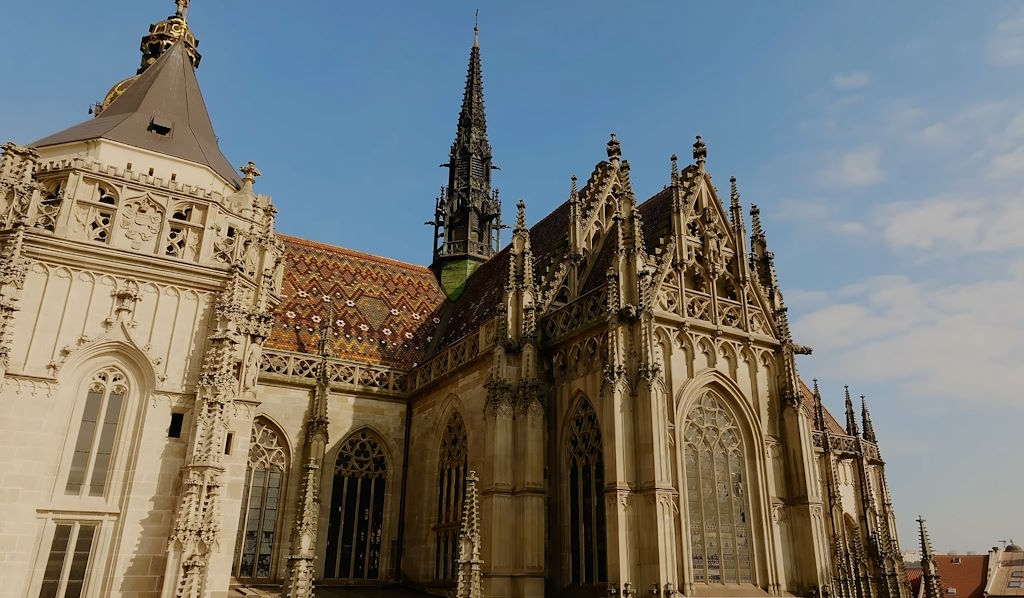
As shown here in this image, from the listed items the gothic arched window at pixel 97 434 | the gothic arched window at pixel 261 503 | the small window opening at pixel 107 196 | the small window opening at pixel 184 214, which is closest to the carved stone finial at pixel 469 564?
the gothic arched window at pixel 97 434

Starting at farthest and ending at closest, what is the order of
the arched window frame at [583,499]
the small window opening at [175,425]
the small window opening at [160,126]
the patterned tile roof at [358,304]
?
the patterned tile roof at [358,304], the small window opening at [160,126], the small window opening at [175,425], the arched window frame at [583,499]

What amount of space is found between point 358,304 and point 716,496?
1306 cm

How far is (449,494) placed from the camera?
1864 centimetres

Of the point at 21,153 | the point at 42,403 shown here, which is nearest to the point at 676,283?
the point at 42,403

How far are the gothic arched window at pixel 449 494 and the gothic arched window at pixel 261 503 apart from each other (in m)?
3.82

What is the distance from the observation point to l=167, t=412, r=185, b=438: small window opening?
14.9m

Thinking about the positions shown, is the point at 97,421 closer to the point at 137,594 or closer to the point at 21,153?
the point at 137,594

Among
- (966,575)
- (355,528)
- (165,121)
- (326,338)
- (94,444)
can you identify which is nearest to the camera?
(94,444)

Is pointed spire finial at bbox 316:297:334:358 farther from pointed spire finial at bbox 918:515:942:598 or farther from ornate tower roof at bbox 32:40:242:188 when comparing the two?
pointed spire finial at bbox 918:515:942:598

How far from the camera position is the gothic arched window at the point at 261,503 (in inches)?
710

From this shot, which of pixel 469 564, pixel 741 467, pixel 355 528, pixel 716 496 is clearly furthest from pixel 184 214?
pixel 741 467

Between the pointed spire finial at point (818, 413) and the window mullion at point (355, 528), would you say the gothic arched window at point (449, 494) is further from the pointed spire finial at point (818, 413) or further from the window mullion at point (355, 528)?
the pointed spire finial at point (818, 413)

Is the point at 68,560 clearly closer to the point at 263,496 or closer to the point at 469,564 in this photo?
the point at 263,496

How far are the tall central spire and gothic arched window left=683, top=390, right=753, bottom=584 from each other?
13.2 metres
